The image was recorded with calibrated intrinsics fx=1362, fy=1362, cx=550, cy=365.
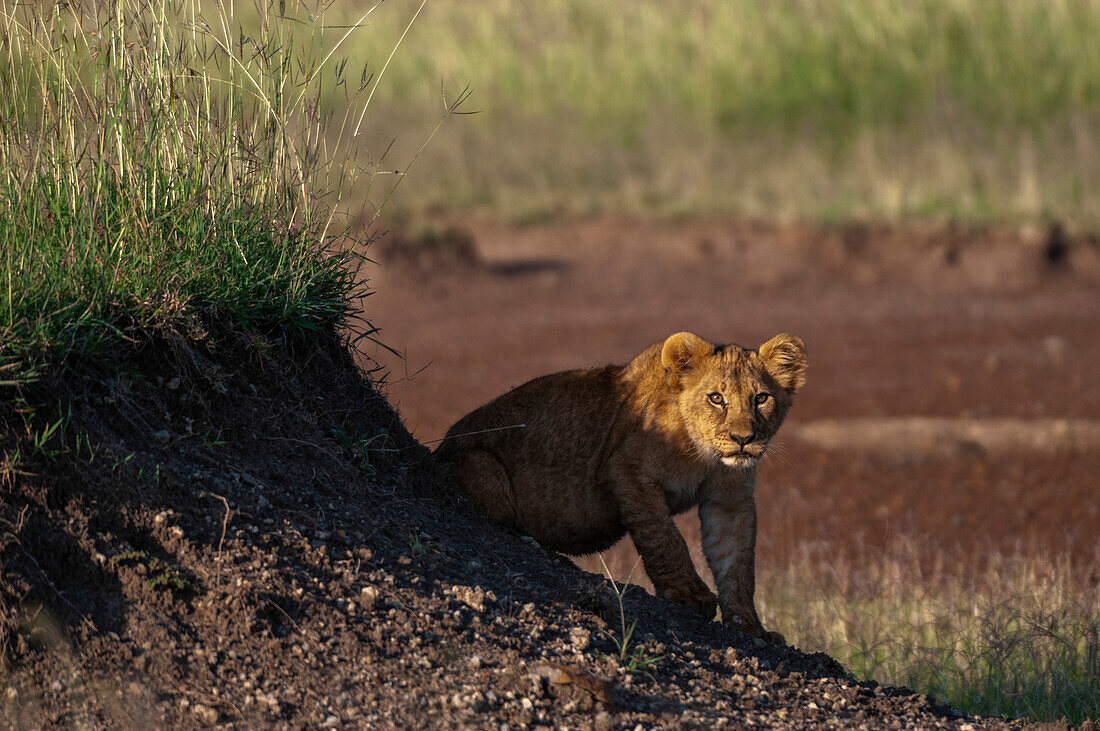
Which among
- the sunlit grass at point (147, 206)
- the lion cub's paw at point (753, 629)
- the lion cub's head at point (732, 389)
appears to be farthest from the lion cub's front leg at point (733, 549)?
the sunlit grass at point (147, 206)

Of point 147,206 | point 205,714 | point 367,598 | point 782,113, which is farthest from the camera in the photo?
point 782,113

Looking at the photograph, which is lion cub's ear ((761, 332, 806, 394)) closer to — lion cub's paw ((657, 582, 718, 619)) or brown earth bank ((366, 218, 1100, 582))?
lion cub's paw ((657, 582, 718, 619))

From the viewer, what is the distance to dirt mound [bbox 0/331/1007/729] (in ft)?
13.3

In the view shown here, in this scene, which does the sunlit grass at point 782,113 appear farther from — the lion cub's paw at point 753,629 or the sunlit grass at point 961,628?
the lion cub's paw at point 753,629

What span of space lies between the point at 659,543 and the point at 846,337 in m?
13.5

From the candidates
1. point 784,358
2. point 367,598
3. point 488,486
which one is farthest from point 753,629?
point 367,598

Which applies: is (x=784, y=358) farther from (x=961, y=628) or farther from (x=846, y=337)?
(x=846, y=337)

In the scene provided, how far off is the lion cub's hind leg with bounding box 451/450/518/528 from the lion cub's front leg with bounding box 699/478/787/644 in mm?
850

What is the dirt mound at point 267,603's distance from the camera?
405cm

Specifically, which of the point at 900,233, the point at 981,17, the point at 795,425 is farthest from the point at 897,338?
the point at 981,17

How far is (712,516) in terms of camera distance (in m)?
5.96

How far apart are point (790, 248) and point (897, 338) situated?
9.73ft

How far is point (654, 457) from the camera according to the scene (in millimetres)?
5793

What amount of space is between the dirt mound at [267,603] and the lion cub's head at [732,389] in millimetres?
862
